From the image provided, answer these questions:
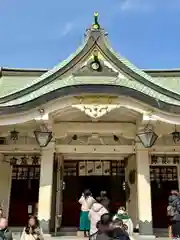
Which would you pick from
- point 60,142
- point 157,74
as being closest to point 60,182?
point 60,142

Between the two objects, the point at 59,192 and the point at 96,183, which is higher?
A: the point at 96,183

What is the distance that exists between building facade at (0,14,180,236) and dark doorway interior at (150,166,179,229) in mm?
37

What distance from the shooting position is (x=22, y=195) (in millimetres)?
11984

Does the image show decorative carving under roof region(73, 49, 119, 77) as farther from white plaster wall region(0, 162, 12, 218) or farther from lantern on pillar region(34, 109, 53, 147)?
white plaster wall region(0, 162, 12, 218)

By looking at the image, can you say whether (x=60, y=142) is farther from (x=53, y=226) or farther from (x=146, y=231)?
(x=146, y=231)

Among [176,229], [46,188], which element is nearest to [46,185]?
[46,188]

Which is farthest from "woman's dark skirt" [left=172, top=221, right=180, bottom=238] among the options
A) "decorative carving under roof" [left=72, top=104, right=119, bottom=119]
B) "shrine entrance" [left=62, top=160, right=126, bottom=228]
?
"shrine entrance" [left=62, top=160, right=126, bottom=228]

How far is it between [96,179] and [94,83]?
4.59 m

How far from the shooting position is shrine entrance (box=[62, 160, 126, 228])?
1191 cm

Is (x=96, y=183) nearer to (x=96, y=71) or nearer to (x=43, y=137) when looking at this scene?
(x=43, y=137)

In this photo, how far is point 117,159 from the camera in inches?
474

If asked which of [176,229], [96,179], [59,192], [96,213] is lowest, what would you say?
[176,229]

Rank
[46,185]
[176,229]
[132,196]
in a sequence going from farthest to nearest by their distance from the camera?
[132,196]
[46,185]
[176,229]

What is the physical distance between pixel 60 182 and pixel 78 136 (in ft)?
5.75
